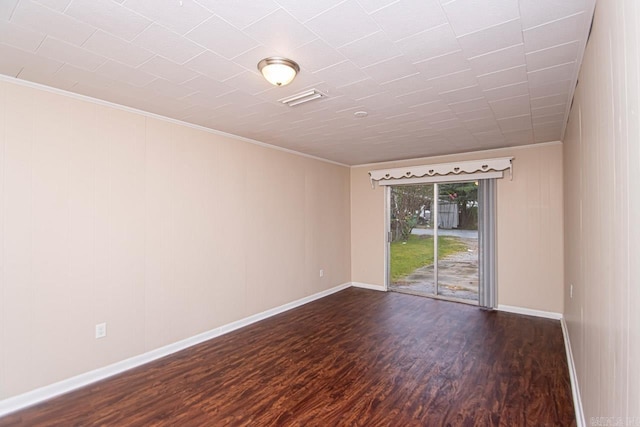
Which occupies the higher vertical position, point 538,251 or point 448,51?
point 448,51

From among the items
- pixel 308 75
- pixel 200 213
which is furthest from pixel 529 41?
pixel 200 213

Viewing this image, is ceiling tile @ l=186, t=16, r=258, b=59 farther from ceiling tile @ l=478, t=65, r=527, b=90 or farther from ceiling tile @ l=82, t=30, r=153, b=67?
ceiling tile @ l=478, t=65, r=527, b=90

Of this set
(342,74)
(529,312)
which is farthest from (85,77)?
(529,312)

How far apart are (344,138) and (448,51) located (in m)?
2.13

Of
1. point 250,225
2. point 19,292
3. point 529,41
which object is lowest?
point 19,292

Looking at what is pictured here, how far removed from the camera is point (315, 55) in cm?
194

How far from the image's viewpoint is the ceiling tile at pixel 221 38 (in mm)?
1640

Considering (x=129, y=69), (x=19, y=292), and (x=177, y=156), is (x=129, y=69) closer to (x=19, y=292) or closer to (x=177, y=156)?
(x=177, y=156)

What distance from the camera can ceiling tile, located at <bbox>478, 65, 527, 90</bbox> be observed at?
7.04 ft

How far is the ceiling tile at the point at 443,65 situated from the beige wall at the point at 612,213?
0.66 meters

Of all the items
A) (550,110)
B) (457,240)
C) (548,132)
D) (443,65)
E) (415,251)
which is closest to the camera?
(443,65)

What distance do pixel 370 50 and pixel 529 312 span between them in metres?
4.39

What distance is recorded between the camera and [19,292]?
2.27m

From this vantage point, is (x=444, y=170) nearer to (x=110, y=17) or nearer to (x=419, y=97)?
(x=419, y=97)
